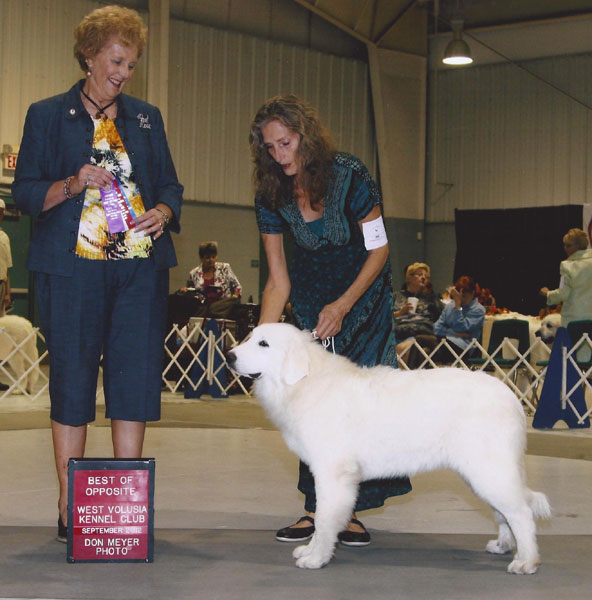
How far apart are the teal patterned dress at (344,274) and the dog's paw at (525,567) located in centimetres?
61

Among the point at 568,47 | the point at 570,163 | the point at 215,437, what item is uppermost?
the point at 568,47

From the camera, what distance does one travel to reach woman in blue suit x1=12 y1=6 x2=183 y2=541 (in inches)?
113

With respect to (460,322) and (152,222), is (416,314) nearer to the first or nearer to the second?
(460,322)

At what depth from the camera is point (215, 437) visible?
5867 millimetres

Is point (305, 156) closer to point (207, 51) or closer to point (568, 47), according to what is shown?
point (207, 51)

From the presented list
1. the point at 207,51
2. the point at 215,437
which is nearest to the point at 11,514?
the point at 215,437

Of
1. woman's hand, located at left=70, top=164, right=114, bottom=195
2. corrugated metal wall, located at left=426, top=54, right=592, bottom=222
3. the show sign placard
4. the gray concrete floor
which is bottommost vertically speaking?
the gray concrete floor

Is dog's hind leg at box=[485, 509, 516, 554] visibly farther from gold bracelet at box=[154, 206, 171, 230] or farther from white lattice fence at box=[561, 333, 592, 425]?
white lattice fence at box=[561, 333, 592, 425]

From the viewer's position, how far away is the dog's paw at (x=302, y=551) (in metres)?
2.79

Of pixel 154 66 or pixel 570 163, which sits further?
pixel 570 163

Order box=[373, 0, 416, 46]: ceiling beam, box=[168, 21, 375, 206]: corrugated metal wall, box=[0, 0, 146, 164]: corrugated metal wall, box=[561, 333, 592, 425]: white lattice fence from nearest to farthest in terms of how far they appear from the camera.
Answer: box=[561, 333, 592, 425]: white lattice fence, box=[0, 0, 146, 164]: corrugated metal wall, box=[168, 21, 375, 206]: corrugated metal wall, box=[373, 0, 416, 46]: ceiling beam

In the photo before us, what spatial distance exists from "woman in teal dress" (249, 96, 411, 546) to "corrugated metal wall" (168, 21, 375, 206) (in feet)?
35.1

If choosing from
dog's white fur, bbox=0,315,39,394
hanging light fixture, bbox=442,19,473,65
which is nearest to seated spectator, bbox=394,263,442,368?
dog's white fur, bbox=0,315,39,394

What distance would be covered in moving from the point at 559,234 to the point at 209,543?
12.8 metres
